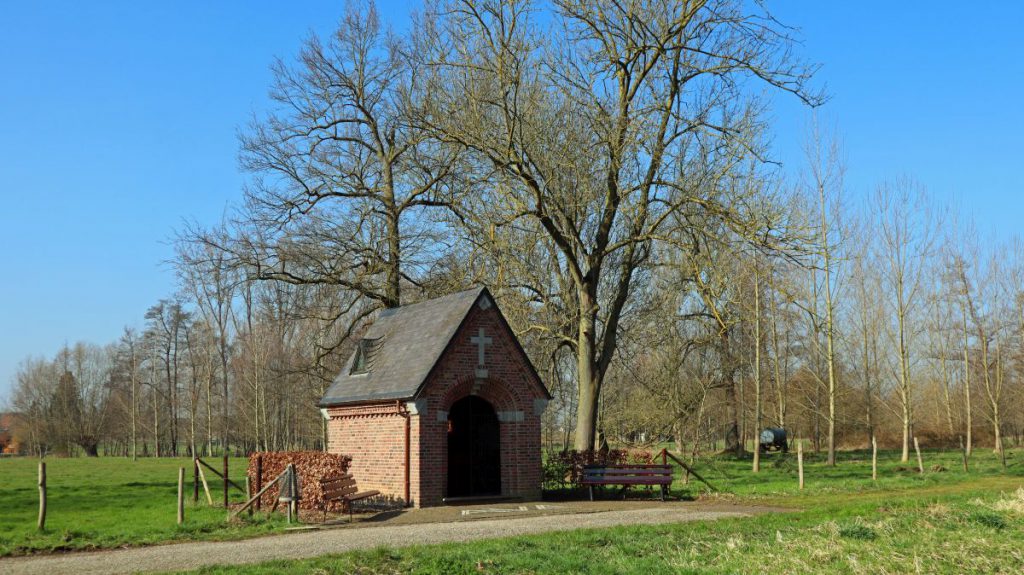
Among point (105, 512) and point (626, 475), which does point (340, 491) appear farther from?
point (105, 512)

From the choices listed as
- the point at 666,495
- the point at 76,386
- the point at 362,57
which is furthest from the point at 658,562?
the point at 76,386

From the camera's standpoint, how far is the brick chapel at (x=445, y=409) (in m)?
18.9

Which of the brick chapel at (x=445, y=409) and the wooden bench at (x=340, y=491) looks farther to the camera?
the brick chapel at (x=445, y=409)

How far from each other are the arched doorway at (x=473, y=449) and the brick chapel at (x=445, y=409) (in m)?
0.03

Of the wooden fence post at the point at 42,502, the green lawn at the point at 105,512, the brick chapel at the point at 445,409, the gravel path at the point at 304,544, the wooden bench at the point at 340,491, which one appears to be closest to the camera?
the gravel path at the point at 304,544

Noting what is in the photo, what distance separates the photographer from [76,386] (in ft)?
231

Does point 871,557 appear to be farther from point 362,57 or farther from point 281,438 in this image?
point 281,438

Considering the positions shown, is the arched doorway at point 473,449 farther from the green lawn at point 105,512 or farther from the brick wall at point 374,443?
the green lawn at point 105,512

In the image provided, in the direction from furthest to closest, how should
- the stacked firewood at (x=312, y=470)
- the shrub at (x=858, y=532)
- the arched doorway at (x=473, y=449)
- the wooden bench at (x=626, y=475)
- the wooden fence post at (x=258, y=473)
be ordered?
the arched doorway at (x=473, y=449)
the wooden bench at (x=626, y=475)
the wooden fence post at (x=258, y=473)
the stacked firewood at (x=312, y=470)
the shrub at (x=858, y=532)

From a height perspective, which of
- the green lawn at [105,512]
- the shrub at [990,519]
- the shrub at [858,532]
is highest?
the shrub at [990,519]

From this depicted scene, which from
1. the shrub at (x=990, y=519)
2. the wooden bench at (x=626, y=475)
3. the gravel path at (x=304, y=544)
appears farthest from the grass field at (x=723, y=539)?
the wooden bench at (x=626, y=475)

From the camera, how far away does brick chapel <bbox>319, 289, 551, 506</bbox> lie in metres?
18.9

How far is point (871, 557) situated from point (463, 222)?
1808 centimetres

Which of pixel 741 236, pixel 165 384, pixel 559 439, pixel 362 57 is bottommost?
pixel 559 439
